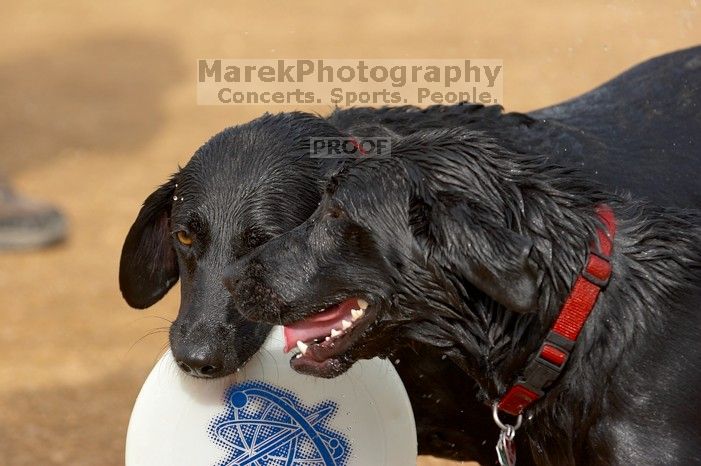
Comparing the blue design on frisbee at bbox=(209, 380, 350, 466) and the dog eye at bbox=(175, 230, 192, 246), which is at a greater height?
the dog eye at bbox=(175, 230, 192, 246)

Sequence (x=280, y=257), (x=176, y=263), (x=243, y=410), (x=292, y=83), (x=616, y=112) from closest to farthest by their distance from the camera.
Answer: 1. (x=280, y=257)
2. (x=243, y=410)
3. (x=176, y=263)
4. (x=616, y=112)
5. (x=292, y=83)

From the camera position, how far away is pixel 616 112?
20.6ft

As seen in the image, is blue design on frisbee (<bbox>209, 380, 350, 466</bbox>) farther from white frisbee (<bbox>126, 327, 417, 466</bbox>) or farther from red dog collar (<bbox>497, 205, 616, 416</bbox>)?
red dog collar (<bbox>497, 205, 616, 416</bbox>)

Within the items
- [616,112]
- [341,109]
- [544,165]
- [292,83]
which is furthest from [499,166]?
[292,83]

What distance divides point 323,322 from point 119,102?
1047 centimetres

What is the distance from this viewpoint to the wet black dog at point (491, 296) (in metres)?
4.16

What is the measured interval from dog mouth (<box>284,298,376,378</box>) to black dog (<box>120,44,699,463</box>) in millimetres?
516

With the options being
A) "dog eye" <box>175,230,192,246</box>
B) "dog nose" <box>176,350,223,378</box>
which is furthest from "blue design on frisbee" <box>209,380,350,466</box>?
"dog eye" <box>175,230,192,246</box>

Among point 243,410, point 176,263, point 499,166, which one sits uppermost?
point 499,166

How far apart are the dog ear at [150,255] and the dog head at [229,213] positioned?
0.23m

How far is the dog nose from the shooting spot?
4.81 m

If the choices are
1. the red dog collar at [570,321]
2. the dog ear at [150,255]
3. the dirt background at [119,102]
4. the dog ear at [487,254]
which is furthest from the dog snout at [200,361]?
the red dog collar at [570,321]

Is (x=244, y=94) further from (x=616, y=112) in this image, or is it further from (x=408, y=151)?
(x=408, y=151)

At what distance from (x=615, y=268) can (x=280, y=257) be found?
1.14 m
